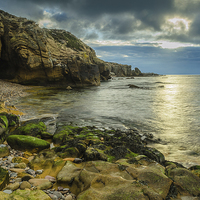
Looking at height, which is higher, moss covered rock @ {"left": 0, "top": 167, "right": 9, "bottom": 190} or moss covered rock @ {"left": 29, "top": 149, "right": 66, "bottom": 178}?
moss covered rock @ {"left": 0, "top": 167, "right": 9, "bottom": 190}

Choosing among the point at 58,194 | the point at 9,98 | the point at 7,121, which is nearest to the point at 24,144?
the point at 7,121

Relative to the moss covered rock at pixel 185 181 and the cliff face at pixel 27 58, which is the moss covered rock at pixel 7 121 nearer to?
the moss covered rock at pixel 185 181

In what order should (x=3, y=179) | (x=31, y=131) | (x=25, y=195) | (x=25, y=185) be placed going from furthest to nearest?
(x=31, y=131)
(x=25, y=185)
(x=3, y=179)
(x=25, y=195)

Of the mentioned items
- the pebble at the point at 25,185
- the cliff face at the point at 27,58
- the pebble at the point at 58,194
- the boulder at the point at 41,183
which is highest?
the cliff face at the point at 27,58

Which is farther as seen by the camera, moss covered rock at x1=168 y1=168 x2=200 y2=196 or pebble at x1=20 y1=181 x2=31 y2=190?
moss covered rock at x1=168 y1=168 x2=200 y2=196

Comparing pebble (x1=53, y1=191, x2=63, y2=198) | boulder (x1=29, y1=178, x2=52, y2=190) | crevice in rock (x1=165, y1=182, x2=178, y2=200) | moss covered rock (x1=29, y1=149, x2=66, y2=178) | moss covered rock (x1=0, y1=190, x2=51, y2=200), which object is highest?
moss covered rock (x1=0, y1=190, x2=51, y2=200)

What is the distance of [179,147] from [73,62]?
36336mm

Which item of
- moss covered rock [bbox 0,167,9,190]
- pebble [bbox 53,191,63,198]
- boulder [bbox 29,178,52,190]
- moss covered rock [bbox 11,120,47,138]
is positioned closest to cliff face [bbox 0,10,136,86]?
moss covered rock [bbox 11,120,47,138]

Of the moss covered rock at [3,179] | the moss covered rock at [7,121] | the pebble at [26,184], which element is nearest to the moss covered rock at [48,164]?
the pebble at [26,184]

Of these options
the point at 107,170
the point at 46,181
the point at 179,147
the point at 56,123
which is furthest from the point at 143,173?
the point at 56,123

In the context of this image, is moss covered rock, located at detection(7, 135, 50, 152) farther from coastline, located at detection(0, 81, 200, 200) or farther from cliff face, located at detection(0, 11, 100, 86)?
cliff face, located at detection(0, 11, 100, 86)

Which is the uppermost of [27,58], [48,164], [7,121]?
[27,58]

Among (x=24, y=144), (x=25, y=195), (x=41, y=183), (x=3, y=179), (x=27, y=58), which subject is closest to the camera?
(x=25, y=195)

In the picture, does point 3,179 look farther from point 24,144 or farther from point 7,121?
point 7,121
